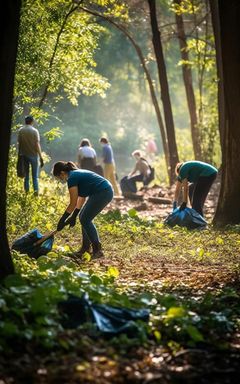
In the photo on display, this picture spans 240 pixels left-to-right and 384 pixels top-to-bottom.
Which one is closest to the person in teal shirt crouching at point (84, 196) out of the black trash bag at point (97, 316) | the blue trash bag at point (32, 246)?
the blue trash bag at point (32, 246)

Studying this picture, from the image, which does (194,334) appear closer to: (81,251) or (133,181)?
(81,251)

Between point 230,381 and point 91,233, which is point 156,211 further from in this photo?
point 230,381

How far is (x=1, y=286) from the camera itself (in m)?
5.96

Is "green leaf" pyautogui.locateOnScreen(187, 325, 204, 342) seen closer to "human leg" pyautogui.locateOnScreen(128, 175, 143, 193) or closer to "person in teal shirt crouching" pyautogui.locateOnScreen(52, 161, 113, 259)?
"person in teal shirt crouching" pyautogui.locateOnScreen(52, 161, 113, 259)

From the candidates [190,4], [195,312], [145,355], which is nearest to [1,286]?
[145,355]

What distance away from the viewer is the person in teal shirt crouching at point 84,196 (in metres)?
9.58

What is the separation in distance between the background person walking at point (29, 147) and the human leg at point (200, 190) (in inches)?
153

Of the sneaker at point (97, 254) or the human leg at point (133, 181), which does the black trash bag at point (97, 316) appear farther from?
the human leg at point (133, 181)

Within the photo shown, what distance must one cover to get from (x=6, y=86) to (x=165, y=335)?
274 cm

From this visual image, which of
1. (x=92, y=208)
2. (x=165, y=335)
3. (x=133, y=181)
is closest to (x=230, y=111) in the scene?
(x=92, y=208)

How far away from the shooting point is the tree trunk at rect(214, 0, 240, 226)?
11.9 metres

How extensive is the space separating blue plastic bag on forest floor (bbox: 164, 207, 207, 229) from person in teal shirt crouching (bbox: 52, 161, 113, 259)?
11.6 ft

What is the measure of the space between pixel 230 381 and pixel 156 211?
1298 cm

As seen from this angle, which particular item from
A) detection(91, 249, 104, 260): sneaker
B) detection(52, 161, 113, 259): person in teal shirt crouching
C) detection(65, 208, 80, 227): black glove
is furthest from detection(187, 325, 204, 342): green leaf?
detection(91, 249, 104, 260): sneaker
